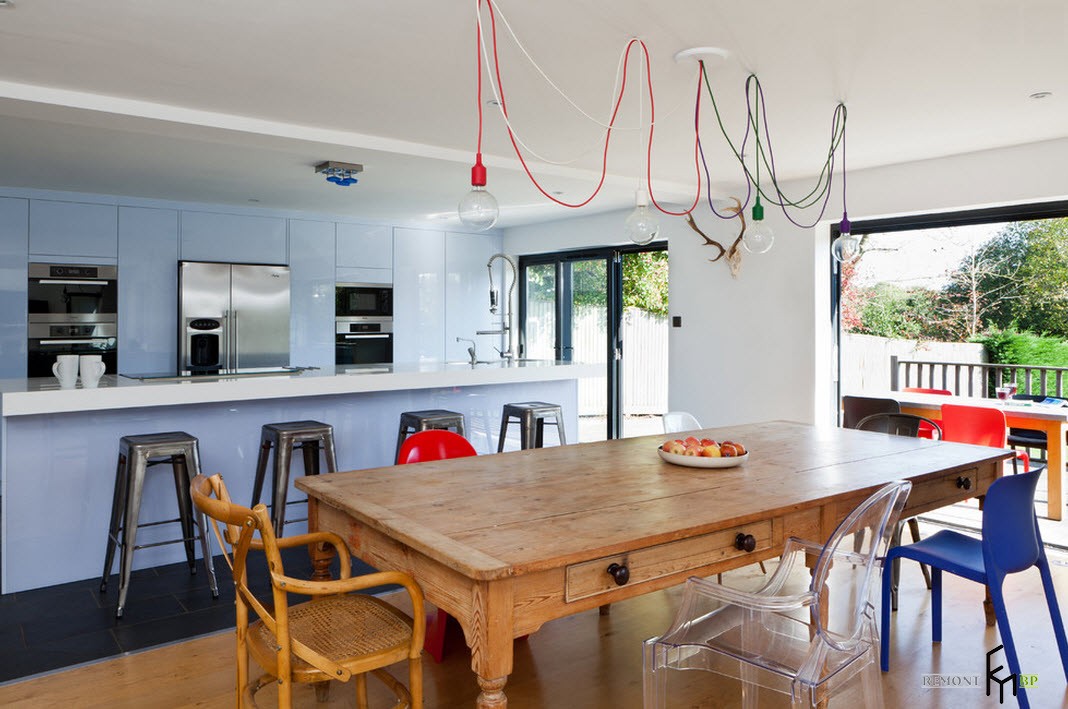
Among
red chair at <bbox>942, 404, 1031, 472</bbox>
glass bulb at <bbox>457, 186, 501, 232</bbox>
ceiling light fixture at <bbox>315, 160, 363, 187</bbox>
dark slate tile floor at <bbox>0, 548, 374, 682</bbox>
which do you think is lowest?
dark slate tile floor at <bbox>0, 548, 374, 682</bbox>

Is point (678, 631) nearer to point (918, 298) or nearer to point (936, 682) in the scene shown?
point (936, 682)

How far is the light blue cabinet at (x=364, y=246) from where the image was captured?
7.02m

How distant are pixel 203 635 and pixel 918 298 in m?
4.80

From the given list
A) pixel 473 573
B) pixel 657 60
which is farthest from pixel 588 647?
pixel 657 60

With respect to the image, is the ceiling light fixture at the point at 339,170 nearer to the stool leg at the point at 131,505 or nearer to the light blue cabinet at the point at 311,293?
the light blue cabinet at the point at 311,293

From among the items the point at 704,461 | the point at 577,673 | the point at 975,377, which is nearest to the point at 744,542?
the point at 704,461

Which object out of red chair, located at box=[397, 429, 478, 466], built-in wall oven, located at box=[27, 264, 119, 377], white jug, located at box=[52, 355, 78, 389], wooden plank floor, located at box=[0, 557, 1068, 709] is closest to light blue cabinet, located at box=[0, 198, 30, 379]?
built-in wall oven, located at box=[27, 264, 119, 377]

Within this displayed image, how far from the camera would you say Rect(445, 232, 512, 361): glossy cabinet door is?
7.76m

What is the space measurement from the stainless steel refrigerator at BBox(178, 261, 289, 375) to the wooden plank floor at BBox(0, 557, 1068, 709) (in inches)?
141

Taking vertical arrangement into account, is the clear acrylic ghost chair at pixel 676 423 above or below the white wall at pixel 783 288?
below

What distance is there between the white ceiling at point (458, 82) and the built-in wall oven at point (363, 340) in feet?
6.76

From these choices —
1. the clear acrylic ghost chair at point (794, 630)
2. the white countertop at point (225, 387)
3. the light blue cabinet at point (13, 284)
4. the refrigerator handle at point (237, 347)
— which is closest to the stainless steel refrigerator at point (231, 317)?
the refrigerator handle at point (237, 347)

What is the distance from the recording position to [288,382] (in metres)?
3.95

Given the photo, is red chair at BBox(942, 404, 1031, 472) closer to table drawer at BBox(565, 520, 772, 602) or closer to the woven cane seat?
table drawer at BBox(565, 520, 772, 602)
